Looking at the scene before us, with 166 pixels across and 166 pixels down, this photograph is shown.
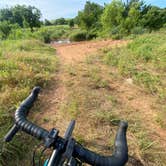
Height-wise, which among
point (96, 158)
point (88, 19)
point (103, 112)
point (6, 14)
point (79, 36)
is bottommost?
point (79, 36)

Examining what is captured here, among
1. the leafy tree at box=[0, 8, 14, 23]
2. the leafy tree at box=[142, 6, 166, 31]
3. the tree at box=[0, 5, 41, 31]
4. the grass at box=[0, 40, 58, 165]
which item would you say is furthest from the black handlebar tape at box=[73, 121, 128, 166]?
the leafy tree at box=[0, 8, 14, 23]

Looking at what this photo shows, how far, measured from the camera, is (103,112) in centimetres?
276

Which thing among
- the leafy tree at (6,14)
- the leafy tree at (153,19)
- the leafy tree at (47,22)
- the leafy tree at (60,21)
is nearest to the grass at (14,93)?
the leafy tree at (153,19)

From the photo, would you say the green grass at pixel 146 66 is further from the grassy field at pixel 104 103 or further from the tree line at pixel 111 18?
the tree line at pixel 111 18

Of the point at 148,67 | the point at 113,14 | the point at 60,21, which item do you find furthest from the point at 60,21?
the point at 148,67

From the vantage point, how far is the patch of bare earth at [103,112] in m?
2.16

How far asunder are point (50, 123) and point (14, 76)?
4.75ft

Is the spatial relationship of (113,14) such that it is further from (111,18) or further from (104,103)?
(104,103)

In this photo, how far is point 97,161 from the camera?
835mm

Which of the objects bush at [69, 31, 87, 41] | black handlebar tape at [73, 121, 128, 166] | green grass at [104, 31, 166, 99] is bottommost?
bush at [69, 31, 87, 41]

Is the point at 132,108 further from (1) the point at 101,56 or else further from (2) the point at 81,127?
(1) the point at 101,56

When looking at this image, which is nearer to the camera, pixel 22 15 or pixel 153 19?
pixel 153 19

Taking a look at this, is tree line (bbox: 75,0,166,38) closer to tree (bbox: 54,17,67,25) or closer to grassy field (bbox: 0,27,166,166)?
grassy field (bbox: 0,27,166,166)

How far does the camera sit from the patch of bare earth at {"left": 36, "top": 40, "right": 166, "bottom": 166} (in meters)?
2.16
